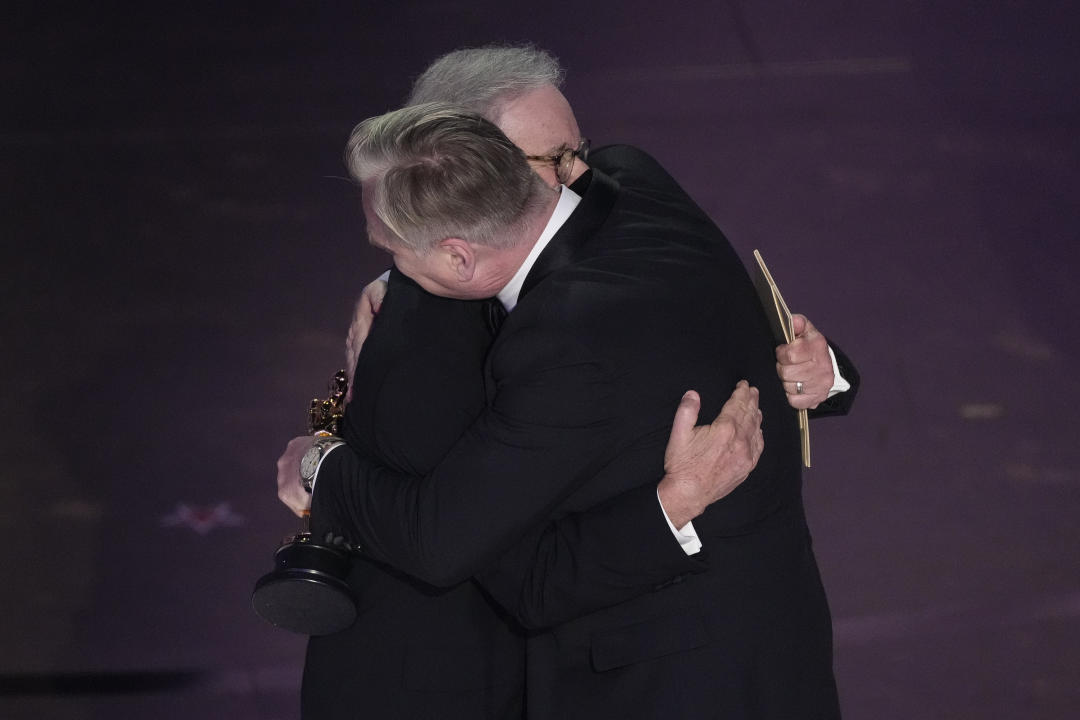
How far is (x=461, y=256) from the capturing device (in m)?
1.59

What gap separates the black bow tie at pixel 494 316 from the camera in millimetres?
1743

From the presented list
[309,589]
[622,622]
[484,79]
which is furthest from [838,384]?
[309,589]

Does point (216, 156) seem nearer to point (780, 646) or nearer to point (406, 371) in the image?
point (406, 371)

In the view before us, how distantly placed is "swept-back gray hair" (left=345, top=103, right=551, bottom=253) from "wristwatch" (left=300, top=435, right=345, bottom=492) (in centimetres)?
31

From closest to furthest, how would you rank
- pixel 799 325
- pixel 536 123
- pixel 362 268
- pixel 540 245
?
1. pixel 540 245
2. pixel 799 325
3. pixel 536 123
4. pixel 362 268

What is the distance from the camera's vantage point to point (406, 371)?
5.34ft

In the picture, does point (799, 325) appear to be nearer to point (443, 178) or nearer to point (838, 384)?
point (838, 384)

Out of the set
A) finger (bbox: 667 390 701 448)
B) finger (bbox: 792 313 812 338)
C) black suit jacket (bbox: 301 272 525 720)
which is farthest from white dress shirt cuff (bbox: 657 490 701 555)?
finger (bbox: 792 313 812 338)

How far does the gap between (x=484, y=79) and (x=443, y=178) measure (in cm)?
73

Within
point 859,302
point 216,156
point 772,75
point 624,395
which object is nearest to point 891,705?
point 859,302

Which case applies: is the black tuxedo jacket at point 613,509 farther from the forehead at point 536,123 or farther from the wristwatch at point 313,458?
the forehead at point 536,123

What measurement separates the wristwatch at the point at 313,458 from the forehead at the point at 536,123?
2.24 ft

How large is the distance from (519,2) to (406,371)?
246cm

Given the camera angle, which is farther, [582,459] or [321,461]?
[321,461]
